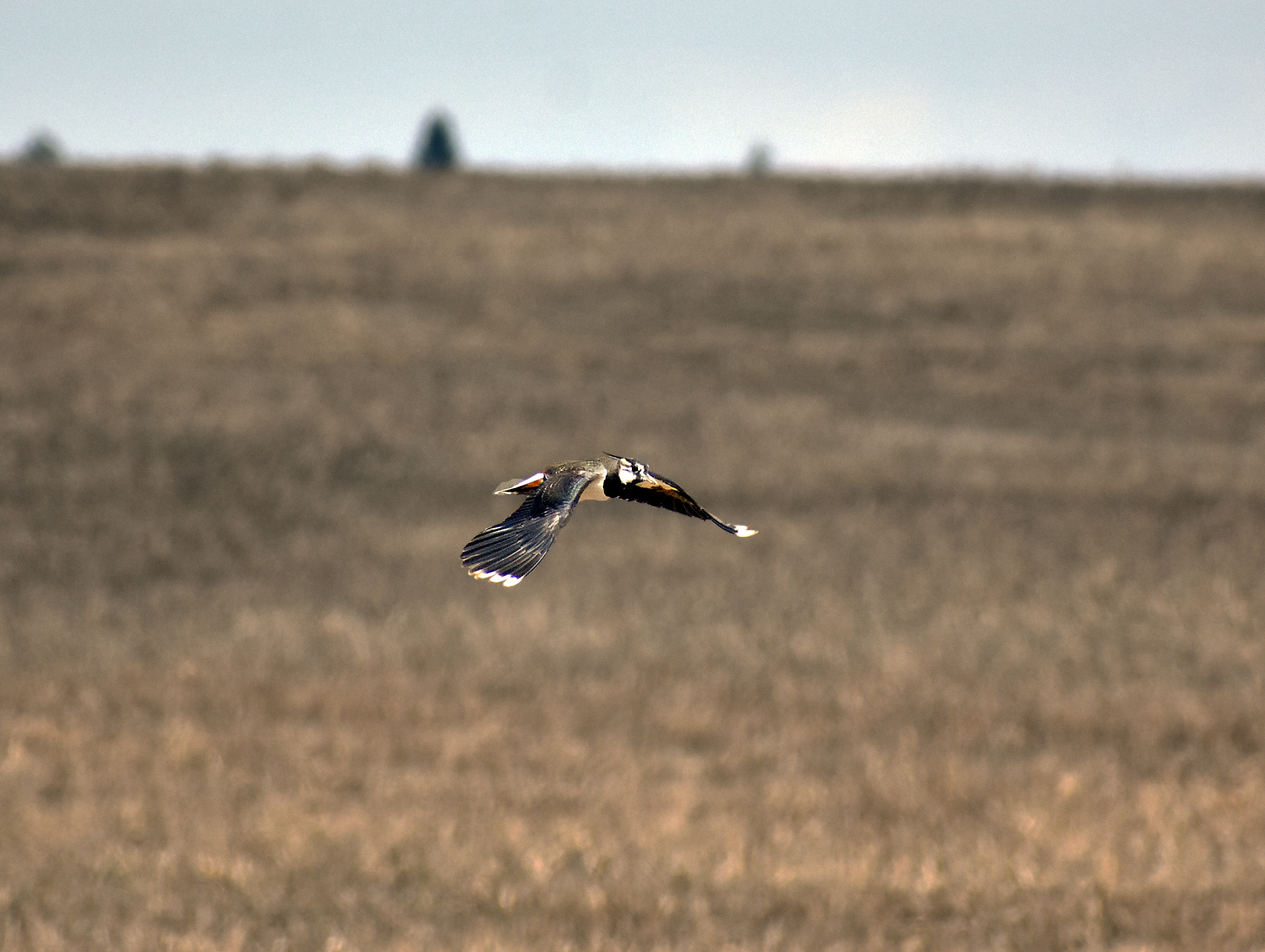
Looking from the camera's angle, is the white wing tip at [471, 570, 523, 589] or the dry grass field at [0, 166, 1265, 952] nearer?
the white wing tip at [471, 570, 523, 589]

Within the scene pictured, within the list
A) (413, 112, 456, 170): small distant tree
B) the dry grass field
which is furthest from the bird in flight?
(413, 112, 456, 170): small distant tree

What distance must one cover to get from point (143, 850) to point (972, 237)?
3311 centimetres

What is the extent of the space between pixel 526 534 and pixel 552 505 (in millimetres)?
47

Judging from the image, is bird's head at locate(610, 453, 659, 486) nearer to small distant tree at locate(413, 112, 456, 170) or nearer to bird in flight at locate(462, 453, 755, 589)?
bird in flight at locate(462, 453, 755, 589)

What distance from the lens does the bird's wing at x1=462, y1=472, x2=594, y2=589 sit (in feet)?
4.34

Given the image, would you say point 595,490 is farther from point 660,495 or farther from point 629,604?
point 629,604

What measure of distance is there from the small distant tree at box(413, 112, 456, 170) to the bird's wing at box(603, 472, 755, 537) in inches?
2868

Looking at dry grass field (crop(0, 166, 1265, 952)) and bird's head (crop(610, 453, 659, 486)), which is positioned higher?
bird's head (crop(610, 453, 659, 486))

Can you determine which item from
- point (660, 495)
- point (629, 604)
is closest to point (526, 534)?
point (660, 495)

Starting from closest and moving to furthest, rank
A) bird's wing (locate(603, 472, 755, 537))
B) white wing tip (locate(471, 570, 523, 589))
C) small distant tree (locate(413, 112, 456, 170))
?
white wing tip (locate(471, 570, 523, 589)) < bird's wing (locate(603, 472, 755, 537)) < small distant tree (locate(413, 112, 456, 170))

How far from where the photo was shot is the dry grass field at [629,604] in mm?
7871

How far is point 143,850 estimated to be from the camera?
27.0ft

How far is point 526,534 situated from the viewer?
4.50 ft

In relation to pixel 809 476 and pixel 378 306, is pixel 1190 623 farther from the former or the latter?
pixel 378 306
